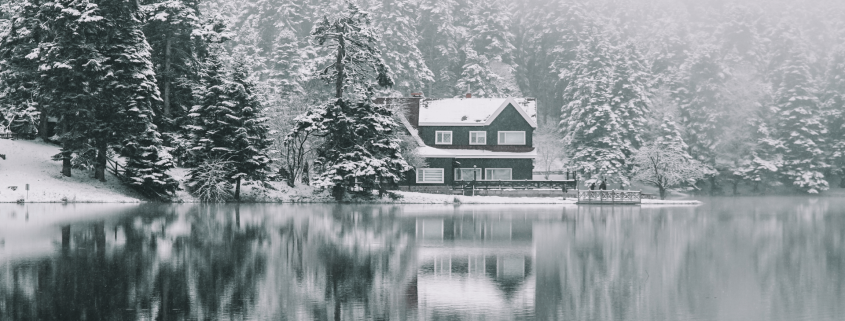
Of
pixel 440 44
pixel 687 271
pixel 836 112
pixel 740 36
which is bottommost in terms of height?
pixel 687 271

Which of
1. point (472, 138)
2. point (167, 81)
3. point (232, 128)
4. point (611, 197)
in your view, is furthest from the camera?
point (472, 138)

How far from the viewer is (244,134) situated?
159ft

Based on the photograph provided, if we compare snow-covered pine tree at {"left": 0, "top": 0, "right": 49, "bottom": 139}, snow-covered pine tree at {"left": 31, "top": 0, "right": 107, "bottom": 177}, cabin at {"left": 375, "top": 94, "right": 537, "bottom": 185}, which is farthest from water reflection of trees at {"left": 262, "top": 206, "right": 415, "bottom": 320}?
cabin at {"left": 375, "top": 94, "right": 537, "bottom": 185}

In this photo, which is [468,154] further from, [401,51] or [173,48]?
[401,51]

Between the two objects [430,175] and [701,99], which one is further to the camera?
[701,99]

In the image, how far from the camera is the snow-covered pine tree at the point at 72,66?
44.1 m

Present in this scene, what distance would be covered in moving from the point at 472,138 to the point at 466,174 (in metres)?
2.96

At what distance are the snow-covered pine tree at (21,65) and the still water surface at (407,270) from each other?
17.4m

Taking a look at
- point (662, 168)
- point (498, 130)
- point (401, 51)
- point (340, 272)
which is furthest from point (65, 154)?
point (401, 51)

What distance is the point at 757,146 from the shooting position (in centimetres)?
7812

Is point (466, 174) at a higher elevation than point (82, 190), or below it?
higher

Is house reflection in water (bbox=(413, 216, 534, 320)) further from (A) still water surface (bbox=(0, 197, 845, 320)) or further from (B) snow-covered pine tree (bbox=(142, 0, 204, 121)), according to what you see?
(B) snow-covered pine tree (bbox=(142, 0, 204, 121))

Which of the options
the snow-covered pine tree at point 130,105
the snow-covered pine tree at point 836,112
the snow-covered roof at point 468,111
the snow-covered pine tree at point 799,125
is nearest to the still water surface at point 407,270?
the snow-covered pine tree at point 130,105

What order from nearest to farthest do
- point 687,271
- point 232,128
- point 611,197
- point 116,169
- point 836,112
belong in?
point 687,271
point 232,128
point 116,169
point 611,197
point 836,112
